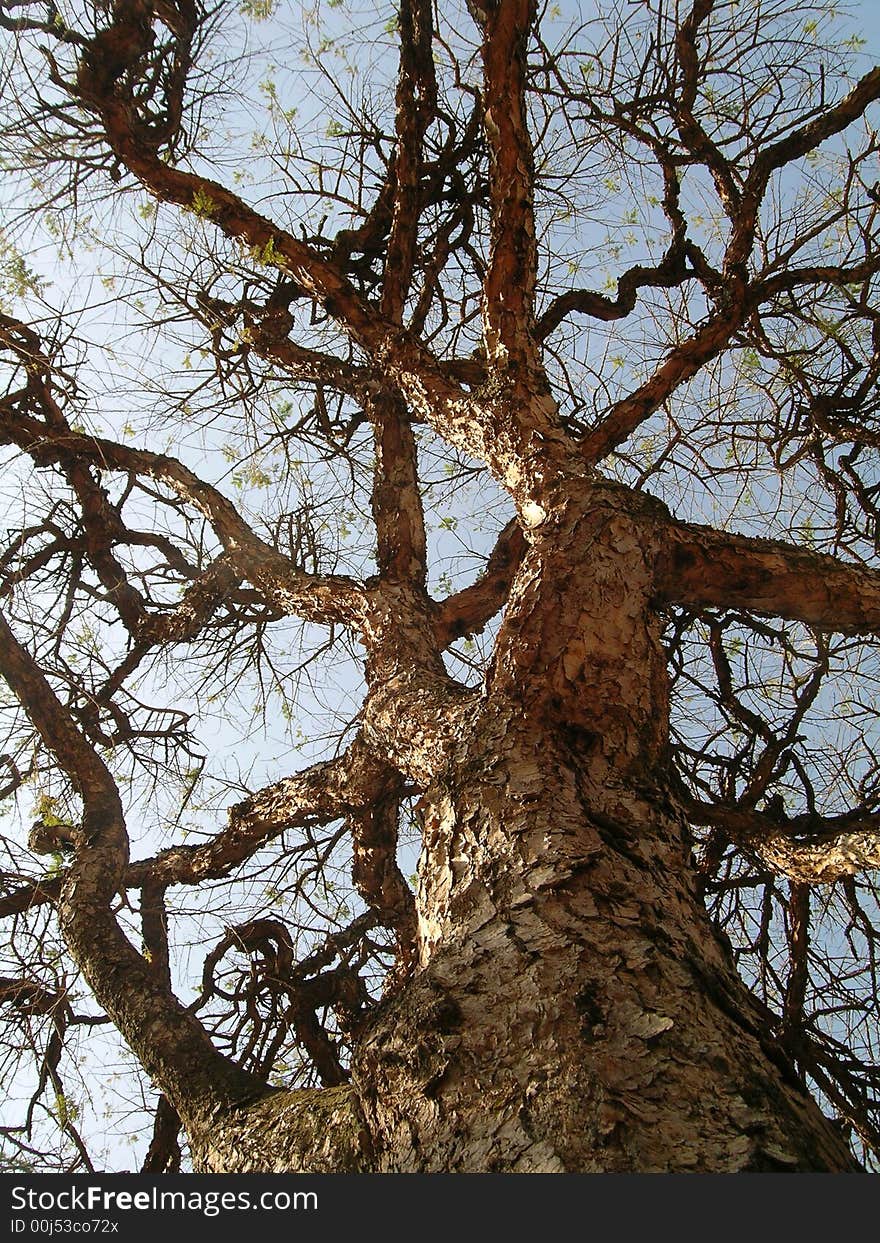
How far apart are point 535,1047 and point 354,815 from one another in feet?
5.64

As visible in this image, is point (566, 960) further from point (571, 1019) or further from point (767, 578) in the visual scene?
point (767, 578)

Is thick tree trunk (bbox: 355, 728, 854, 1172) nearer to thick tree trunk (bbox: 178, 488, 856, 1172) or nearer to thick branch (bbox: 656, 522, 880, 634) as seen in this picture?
thick tree trunk (bbox: 178, 488, 856, 1172)

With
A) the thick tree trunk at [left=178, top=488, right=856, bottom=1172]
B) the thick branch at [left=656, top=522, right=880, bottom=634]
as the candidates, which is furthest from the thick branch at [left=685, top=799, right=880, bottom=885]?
the thick branch at [left=656, top=522, right=880, bottom=634]

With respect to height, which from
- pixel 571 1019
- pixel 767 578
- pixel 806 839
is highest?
pixel 767 578

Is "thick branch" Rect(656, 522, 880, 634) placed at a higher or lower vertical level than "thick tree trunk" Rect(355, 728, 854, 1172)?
higher

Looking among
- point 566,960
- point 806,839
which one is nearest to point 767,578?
point 806,839

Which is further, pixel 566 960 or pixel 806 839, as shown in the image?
pixel 806 839

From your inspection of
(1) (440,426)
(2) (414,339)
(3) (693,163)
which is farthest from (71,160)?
(3) (693,163)

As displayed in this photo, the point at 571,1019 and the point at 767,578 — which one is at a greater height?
the point at 767,578

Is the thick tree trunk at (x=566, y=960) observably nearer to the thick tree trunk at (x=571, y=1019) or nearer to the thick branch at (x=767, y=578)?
the thick tree trunk at (x=571, y=1019)

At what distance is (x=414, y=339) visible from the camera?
128 inches

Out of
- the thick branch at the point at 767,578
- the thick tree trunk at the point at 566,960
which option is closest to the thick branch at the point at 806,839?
the thick tree trunk at the point at 566,960

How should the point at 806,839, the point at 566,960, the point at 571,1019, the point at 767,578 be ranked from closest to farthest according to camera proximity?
the point at 571,1019 < the point at 566,960 < the point at 767,578 < the point at 806,839

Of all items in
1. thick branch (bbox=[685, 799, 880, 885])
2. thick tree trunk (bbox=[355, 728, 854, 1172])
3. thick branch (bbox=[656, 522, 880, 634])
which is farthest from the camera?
thick branch (bbox=[656, 522, 880, 634])
